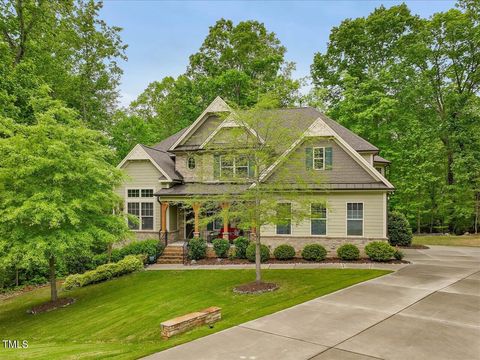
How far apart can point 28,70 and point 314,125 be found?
17.9 metres

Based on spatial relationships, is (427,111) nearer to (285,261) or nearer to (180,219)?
(285,261)

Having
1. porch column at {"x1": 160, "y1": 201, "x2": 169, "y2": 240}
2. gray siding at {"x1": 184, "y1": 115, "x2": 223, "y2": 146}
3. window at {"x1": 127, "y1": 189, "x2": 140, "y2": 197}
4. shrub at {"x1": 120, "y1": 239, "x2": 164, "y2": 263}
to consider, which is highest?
gray siding at {"x1": 184, "y1": 115, "x2": 223, "y2": 146}

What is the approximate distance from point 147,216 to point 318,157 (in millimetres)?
11851

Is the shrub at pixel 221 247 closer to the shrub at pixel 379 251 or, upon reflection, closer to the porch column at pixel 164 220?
the porch column at pixel 164 220

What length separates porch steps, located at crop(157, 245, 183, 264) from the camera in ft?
62.0

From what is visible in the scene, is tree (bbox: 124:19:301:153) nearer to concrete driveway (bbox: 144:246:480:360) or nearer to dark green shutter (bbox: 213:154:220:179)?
dark green shutter (bbox: 213:154:220:179)

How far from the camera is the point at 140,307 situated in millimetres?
11500

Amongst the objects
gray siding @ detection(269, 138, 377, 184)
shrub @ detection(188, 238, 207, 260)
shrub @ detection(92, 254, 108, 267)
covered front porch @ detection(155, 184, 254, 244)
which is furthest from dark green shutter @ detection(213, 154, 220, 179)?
shrub @ detection(92, 254, 108, 267)

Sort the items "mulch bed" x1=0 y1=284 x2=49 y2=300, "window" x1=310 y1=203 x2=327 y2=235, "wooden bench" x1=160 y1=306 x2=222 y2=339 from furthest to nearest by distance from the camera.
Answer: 1. "window" x1=310 y1=203 x2=327 y2=235
2. "mulch bed" x1=0 y1=284 x2=49 y2=300
3. "wooden bench" x1=160 y1=306 x2=222 y2=339

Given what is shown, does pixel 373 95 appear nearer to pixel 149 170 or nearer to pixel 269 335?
pixel 149 170

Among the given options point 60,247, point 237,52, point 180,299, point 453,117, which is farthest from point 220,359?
point 237,52

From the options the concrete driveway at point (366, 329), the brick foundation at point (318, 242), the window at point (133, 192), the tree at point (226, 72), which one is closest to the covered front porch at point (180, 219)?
the window at point (133, 192)

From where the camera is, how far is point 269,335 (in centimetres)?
746

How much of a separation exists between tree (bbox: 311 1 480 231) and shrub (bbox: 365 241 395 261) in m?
14.6
